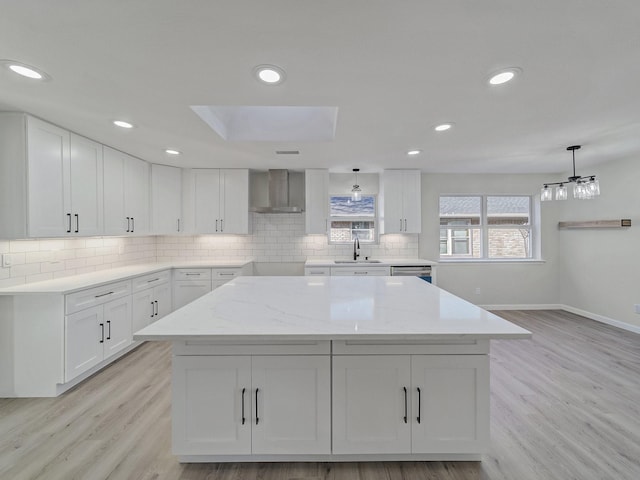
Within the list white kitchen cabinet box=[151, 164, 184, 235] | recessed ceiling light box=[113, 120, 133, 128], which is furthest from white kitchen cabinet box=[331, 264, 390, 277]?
recessed ceiling light box=[113, 120, 133, 128]

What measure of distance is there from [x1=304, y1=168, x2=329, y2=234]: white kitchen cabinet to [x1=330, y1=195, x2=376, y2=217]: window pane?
45 centimetres

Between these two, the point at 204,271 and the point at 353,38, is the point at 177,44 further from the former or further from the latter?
the point at 204,271

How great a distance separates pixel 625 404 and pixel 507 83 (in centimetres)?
268

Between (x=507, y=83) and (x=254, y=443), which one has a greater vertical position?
(x=507, y=83)

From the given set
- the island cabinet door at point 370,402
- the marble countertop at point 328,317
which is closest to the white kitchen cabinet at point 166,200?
the marble countertop at point 328,317

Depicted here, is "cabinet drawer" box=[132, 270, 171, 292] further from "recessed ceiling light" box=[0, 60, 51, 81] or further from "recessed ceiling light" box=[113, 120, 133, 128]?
"recessed ceiling light" box=[0, 60, 51, 81]

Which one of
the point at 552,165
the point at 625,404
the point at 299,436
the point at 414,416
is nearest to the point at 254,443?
the point at 299,436

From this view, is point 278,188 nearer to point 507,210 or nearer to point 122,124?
point 122,124

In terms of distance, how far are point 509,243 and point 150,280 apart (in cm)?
588

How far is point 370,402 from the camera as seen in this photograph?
5.16ft

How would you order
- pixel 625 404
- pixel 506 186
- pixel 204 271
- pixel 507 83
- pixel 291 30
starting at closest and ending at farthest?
pixel 291 30
pixel 507 83
pixel 625 404
pixel 204 271
pixel 506 186

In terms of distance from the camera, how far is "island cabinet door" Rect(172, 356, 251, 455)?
155 cm

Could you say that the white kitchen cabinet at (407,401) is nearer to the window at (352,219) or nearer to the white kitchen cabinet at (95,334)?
the white kitchen cabinet at (95,334)

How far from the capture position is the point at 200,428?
1.58 metres
